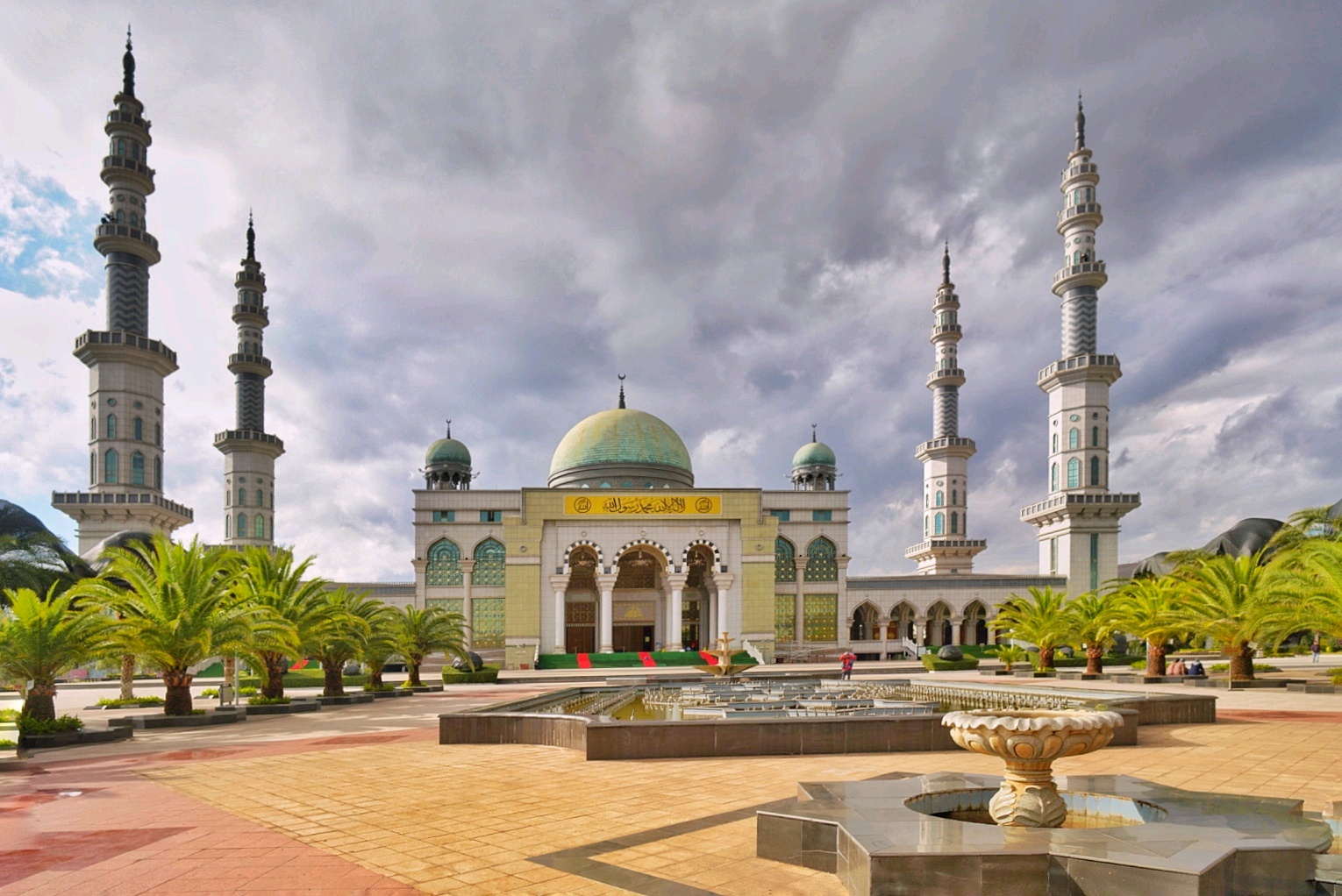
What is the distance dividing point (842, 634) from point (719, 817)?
140 feet

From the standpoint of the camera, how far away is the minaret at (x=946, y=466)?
2308 inches

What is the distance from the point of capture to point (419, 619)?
27.3m

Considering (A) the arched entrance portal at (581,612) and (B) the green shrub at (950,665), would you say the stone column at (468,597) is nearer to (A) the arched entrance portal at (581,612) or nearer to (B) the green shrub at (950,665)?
(A) the arched entrance portal at (581,612)

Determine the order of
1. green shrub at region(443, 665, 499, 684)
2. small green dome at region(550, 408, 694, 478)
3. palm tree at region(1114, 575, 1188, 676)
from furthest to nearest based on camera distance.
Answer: small green dome at region(550, 408, 694, 478)
green shrub at region(443, 665, 499, 684)
palm tree at region(1114, 575, 1188, 676)

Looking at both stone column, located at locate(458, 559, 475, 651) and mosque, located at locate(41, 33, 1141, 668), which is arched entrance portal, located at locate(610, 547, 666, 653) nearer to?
mosque, located at locate(41, 33, 1141, 668)

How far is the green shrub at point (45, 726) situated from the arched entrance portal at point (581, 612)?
3569 centimetres

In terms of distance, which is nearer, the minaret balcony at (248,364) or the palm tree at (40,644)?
the palm tree at (40,644)

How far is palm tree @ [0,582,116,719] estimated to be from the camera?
13719 millimetres

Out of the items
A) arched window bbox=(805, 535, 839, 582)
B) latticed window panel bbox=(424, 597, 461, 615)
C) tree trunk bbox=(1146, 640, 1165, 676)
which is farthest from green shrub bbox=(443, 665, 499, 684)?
arched window bbox=(805, 535, 839, 582)

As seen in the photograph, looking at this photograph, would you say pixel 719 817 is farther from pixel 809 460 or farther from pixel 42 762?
pixel 809 460

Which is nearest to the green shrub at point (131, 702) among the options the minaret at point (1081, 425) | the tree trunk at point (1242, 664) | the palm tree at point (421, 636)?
the palm tree at point (421, 636)

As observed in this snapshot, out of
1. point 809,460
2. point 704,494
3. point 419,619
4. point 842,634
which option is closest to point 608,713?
point 419,619

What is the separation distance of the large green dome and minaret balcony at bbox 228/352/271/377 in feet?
63.6

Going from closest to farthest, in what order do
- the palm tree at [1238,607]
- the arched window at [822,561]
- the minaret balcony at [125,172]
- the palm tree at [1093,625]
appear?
the palm tree at [1238,607], the palm tree at [1093,625], the minaret balcony at [125,172], the arched window at [822,561]
